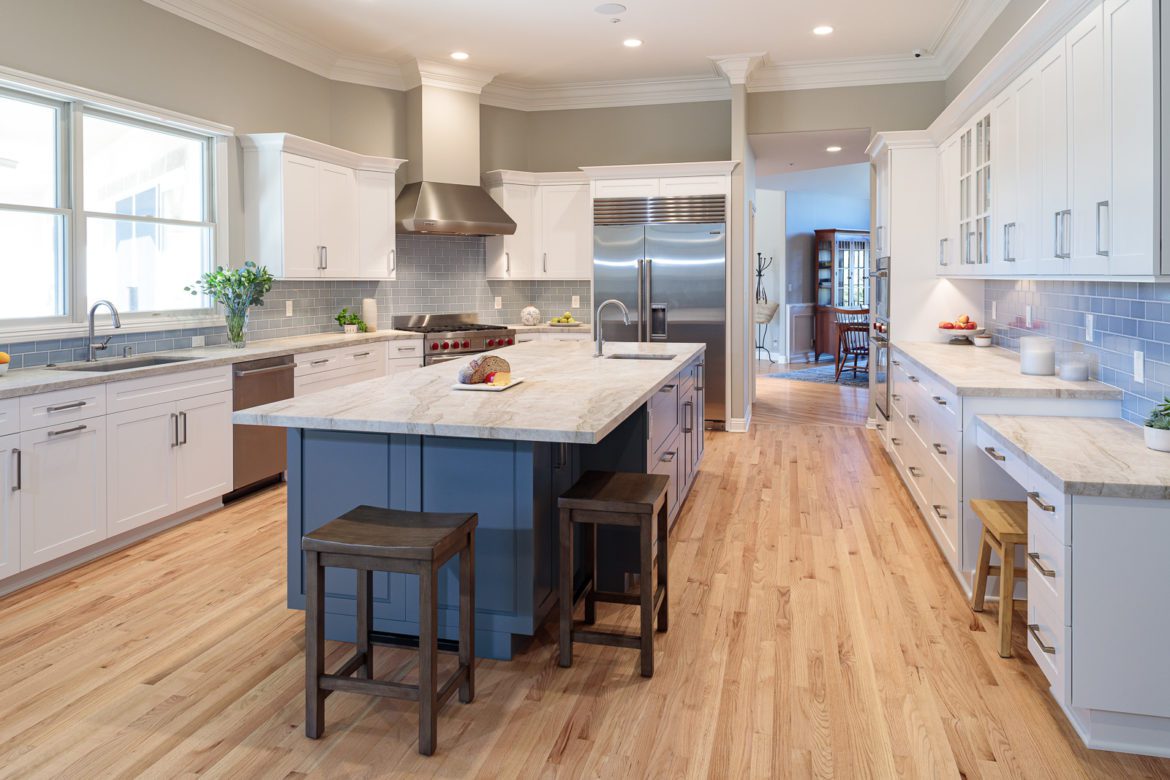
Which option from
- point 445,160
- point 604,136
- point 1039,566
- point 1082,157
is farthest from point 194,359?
point 604,136

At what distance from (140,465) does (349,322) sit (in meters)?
2.68

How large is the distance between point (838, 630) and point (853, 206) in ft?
40.5

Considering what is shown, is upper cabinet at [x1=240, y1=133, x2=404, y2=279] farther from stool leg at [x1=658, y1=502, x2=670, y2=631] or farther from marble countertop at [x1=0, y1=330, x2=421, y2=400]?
stool leg at [x1=658, y1=502, x2=670, y2=631]

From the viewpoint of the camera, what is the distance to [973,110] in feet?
15.6

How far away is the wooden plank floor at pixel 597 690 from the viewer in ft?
7.38

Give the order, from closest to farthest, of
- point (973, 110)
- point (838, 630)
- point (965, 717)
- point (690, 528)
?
1. point (965, 717)
2. point (838, 630)
3. point (690, 528)
4. point (973, 110)

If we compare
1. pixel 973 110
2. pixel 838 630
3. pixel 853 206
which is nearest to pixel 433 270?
pixel 973 110

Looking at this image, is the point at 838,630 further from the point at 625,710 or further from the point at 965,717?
the point at 625,710

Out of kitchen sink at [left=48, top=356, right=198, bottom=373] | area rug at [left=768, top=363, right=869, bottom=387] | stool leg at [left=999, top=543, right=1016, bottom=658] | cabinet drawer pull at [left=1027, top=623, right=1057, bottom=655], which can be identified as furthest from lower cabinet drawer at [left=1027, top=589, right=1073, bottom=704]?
area rug at [left=768, top=363, right=869, bottom=387]

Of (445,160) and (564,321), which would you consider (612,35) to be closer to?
(445,160)

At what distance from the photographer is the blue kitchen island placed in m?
2.61

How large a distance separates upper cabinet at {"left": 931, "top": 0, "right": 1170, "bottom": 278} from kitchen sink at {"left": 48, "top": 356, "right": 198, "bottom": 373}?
414cm

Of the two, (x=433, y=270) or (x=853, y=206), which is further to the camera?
(x=853, y=206)

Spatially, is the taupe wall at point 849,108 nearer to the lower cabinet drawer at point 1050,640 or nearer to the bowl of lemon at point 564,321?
the bowl of lemon at point 564,321
